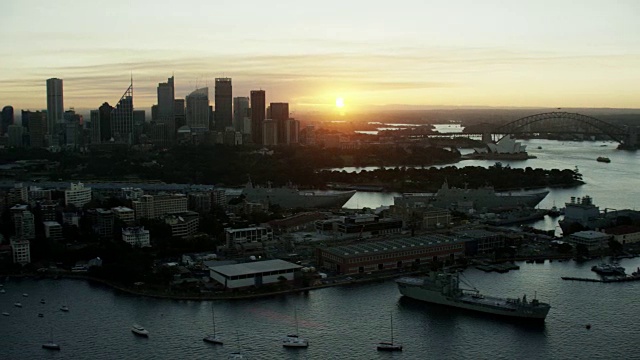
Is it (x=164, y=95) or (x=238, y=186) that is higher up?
(x=164, y=95)

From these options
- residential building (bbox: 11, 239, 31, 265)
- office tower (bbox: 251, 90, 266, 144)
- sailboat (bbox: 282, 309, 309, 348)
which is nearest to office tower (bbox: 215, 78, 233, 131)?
office tower (bbox: 251, 90, 266, 144)

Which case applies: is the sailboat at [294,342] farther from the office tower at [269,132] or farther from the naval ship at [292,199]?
the office tower at [269,132]

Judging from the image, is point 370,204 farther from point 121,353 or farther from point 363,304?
point 121,353

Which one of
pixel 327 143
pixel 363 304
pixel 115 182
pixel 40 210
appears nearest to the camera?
pixel 363 304

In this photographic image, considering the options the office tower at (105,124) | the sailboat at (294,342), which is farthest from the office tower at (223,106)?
the sailboat at (294,342)

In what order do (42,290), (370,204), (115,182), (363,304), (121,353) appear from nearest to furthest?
1. (121,353)
2. (363,304)
3. (42,290)
4. (370,204)
5. (115,182)

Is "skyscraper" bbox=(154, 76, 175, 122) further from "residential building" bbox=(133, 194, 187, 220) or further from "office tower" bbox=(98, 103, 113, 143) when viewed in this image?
"residential building" bbox=(133, 194, 187, 220)

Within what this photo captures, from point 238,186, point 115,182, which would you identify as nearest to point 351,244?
point 238,186
